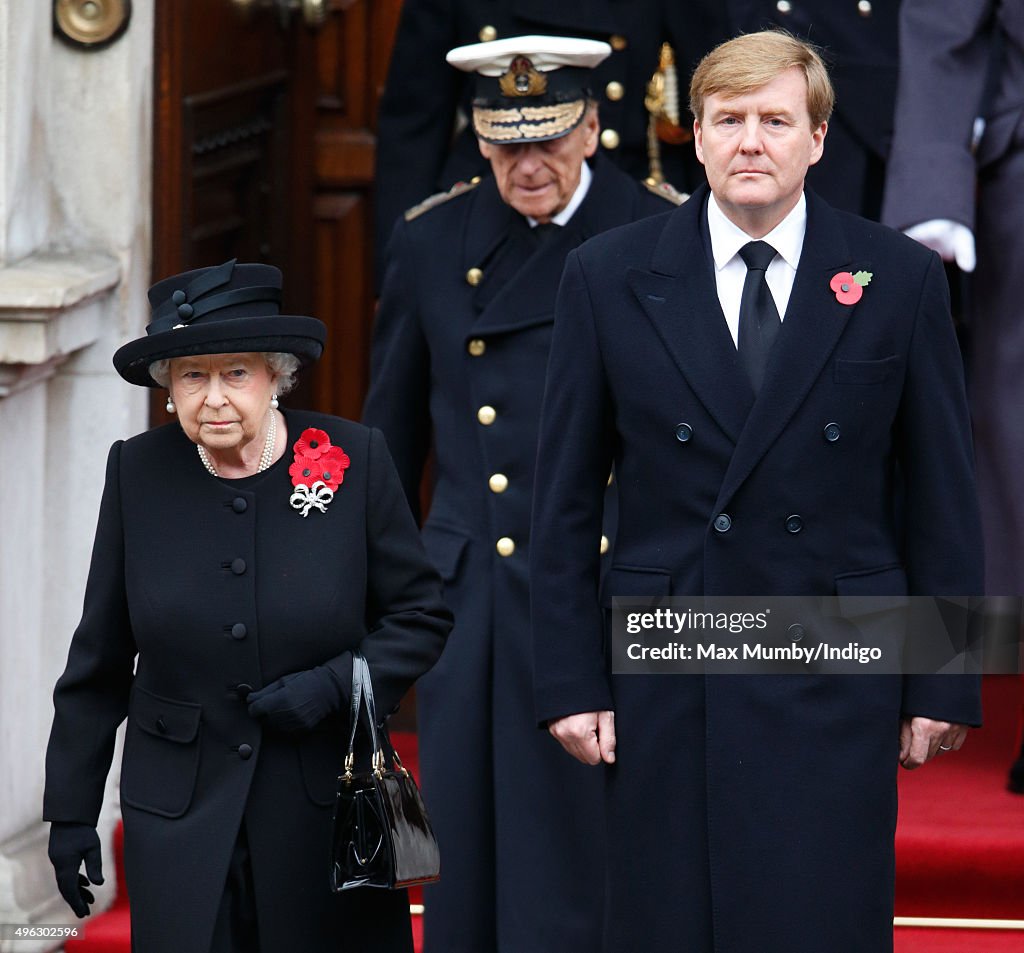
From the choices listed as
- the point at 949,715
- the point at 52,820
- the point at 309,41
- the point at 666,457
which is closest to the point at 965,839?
the point at 949,715

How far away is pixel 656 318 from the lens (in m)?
3.65

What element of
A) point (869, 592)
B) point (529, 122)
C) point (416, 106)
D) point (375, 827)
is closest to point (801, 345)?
point (869, 592)

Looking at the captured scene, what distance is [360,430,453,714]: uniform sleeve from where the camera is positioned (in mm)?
3695

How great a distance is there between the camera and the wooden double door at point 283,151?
17.0 feet

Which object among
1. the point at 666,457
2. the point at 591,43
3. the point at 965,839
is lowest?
the point at 965,839

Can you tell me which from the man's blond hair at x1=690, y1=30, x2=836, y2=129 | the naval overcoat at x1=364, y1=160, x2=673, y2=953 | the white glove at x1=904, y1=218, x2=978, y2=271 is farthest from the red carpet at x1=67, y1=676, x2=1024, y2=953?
the man's blond hair at x1=690, y1=30, x2=836, y2=129

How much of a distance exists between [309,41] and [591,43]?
1508 mm

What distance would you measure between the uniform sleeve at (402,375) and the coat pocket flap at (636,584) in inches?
41.3

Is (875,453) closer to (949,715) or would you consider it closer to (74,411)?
(949,715)

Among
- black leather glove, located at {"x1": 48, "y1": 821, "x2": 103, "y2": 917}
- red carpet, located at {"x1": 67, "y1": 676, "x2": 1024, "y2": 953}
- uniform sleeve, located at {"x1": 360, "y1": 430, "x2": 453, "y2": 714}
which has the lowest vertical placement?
red carpet, located at {"x1": 67, "y1": 676, "x2": 1024, "y2": 953}

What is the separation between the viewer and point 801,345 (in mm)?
3586

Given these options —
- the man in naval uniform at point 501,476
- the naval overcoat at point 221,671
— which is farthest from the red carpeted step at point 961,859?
the naval overcoat at point 221,671

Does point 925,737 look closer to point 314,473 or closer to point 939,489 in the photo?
point 939,489

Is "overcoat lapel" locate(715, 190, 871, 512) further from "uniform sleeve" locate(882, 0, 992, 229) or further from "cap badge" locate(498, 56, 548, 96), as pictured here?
A: "uniform sleeve" locate(882, 0, 992, 229)
